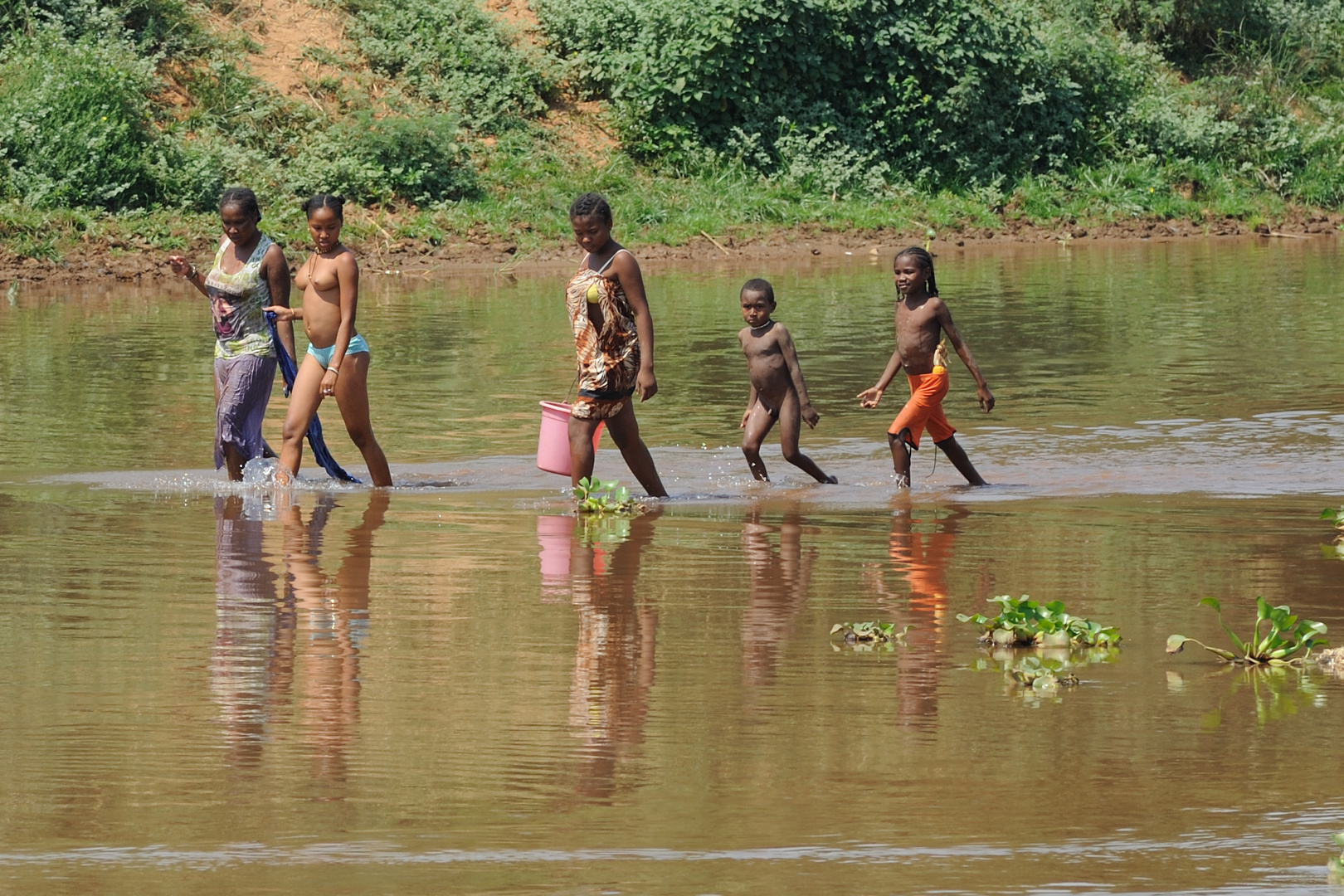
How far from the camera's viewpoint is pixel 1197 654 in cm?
586

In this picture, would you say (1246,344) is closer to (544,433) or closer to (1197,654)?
(544,433)

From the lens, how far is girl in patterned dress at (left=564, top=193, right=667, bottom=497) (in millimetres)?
8625

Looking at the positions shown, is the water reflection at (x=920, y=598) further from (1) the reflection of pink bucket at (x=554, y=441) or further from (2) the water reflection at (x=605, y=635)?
(1) the reflection of pink bucket at (x=554, y=441)

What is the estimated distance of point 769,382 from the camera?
→ 10.1 m

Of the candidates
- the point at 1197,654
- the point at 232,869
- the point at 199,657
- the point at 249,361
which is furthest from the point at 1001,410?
the point at 232,869

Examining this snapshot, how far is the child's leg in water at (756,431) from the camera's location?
10133 mm

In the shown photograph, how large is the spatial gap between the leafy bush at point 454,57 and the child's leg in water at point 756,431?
17.1 metres

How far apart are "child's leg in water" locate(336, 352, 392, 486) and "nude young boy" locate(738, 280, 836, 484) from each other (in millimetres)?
2002

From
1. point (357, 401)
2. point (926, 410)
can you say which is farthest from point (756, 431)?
point (357, 401)

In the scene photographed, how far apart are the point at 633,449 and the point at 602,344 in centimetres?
63

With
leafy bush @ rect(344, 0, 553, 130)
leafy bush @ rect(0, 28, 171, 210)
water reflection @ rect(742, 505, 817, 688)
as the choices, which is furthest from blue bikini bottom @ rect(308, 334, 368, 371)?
leafy bush @ rect(344, 0, 553, 130)

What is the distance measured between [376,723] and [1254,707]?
7.98 ft

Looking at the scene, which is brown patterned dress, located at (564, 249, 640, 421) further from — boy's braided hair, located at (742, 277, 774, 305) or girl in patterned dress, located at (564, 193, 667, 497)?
boy's braided hair, located at (742, 277, 774, 305)

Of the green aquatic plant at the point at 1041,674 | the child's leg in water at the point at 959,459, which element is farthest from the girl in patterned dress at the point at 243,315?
the green aquatic plant at the point at 1041,674
